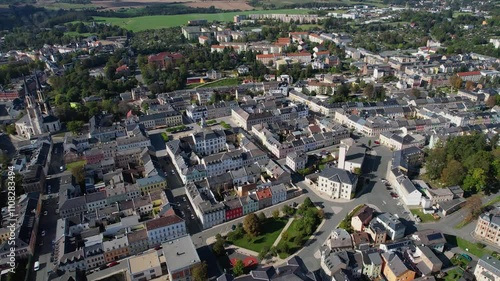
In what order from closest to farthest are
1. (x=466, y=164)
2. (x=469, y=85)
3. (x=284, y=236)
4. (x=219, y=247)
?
(x=219, y=247), (x=284, y=236), (x=466, y=164), (x=469, y=85)

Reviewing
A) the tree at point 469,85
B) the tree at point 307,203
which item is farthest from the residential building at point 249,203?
the tree at point 469,85

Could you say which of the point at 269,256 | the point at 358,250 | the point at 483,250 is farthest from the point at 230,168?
the point at 483,250

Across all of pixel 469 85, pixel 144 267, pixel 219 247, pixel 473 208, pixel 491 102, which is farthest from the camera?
pixel 469 85

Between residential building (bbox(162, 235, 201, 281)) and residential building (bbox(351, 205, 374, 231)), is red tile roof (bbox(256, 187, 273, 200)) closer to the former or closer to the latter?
residential building (bbox(351, 205, 374, 231))

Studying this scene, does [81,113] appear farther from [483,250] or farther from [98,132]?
[483,250]

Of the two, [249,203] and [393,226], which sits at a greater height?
[249,203]

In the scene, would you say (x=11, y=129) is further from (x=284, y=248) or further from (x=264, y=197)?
(x=284, y=248)

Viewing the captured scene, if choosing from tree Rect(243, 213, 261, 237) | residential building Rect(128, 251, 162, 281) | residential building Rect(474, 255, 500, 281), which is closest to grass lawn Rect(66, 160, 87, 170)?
residential building Rect(128, 251, 162, 281)

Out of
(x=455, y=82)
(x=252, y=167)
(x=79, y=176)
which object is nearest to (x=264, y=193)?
(x=252, y=167)
